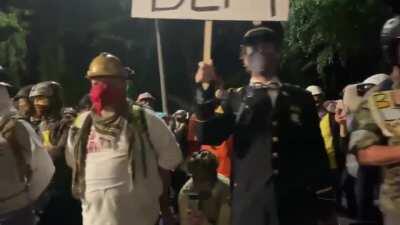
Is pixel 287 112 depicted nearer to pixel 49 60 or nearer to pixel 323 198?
pixel 323 198

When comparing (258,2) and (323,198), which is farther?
(258,2)

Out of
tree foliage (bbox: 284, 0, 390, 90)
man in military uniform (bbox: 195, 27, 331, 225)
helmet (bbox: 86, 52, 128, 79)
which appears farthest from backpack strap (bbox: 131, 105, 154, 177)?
tree foliage (bbox: 284, 0, 390, 90)

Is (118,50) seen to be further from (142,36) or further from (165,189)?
(165,189)

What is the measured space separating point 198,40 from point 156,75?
1949mm

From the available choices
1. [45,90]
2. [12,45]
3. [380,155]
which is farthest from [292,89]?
[12,45]

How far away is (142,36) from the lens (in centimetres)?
3400

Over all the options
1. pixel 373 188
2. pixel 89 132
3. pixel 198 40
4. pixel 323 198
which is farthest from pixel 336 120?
pixel 198 40

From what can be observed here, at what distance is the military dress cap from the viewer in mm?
5168

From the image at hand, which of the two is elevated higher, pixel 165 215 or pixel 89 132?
pixel 89 132

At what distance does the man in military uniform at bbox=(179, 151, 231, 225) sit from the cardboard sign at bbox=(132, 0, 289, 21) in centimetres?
224

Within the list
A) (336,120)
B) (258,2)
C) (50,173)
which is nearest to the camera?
(258,2)

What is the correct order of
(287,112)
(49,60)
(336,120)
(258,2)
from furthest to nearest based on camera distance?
(49,60) < (336,120) < (258,2) < (287,112)

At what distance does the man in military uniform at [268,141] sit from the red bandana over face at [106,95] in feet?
3.99

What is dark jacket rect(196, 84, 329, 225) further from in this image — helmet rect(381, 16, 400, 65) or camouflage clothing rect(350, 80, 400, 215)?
helmet rect(381, 16, 400, 65)
